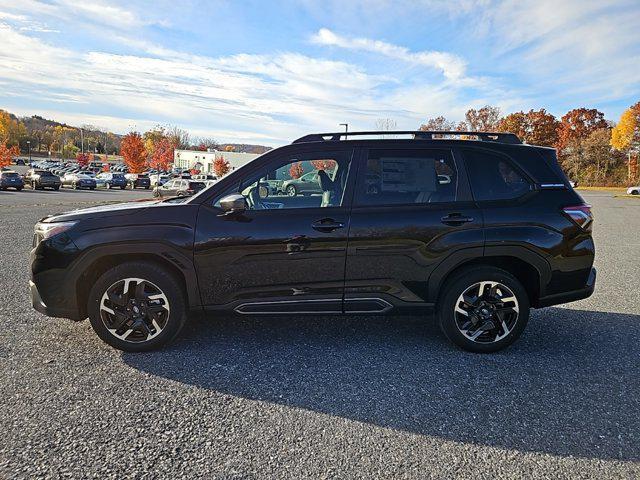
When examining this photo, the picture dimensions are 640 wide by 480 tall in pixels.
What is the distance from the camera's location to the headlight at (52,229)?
368cm

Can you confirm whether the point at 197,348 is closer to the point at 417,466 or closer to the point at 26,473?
the point at 26,473

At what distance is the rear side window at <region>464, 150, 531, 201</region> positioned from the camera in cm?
389

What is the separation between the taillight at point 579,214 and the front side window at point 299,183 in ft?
6.61

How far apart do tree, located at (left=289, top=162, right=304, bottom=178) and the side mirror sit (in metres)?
0.55

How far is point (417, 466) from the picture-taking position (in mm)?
2416

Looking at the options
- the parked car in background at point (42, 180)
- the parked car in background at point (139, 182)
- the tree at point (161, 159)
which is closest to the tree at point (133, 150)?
the parked car in background at point (139, 182)

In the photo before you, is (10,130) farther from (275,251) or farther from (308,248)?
(308,248)

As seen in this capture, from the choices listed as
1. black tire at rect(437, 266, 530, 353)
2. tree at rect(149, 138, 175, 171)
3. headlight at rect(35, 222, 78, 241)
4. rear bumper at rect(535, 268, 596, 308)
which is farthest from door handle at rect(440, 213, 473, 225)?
tree at rect(149, 138, 175, 171)

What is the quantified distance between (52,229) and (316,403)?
265 centimetres

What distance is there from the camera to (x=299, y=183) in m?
3.86

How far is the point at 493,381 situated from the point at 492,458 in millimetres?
969

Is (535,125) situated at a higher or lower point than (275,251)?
Answer: higher

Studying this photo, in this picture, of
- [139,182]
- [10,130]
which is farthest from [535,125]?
[10,130]

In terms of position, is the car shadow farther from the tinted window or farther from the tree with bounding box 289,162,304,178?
the tree with bounding box 289,162,304,178
